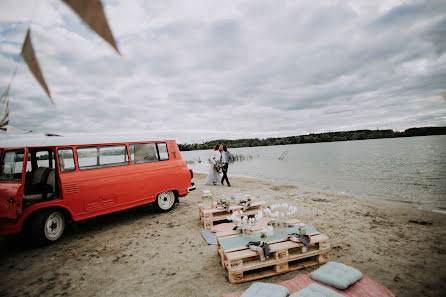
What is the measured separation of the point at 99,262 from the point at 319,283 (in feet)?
13.5

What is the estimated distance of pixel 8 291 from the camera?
141 inches

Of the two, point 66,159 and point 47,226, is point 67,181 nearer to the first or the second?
point 66,159

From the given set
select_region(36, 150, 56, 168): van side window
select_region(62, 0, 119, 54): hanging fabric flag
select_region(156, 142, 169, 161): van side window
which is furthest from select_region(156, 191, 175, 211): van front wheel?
select_region(62, 0, 119, 54): hanging fabric flag

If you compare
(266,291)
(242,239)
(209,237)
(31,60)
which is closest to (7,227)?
(209,237)

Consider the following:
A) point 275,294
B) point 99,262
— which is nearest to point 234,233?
point 275,294

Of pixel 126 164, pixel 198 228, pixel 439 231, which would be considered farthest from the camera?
Result: pixel 126 164

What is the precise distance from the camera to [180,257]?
439cm

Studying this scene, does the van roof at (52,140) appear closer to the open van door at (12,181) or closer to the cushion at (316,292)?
the open van door at (12,181)

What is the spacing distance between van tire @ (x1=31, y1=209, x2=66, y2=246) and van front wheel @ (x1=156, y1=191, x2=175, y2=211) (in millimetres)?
2581

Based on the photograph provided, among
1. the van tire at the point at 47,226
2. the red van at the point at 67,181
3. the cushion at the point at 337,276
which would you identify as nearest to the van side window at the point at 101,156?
the red van at the point at 67,181

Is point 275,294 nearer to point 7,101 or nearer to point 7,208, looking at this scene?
point 7,101

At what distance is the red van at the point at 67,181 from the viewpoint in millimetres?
4781

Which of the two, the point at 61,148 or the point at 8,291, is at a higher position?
the point at 61,148

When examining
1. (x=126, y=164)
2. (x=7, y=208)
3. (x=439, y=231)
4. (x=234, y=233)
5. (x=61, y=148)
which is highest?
(x=61, y=148)
